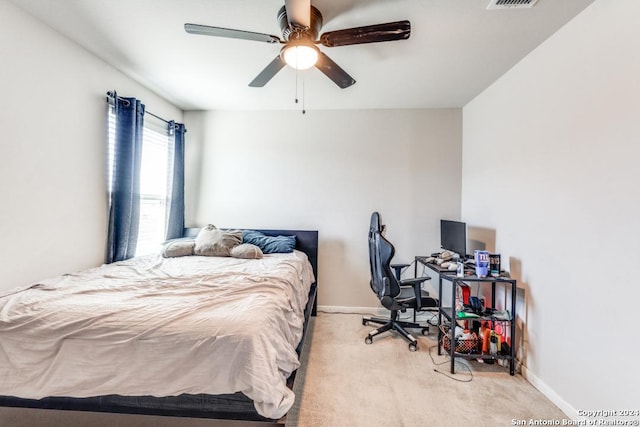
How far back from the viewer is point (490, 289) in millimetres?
2789

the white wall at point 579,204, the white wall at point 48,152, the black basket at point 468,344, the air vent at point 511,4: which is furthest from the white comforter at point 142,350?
the air vent at point 511,4

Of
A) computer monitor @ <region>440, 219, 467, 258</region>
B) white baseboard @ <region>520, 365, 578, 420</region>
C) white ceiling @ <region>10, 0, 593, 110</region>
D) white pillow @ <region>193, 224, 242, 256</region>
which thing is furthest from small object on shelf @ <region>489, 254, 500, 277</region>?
white pillow @ <region>193, 224, 242, 256</region>

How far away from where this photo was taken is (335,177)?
143 inches

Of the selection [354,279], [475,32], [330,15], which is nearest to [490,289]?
[354,279]

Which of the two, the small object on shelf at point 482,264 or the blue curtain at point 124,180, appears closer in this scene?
the small object on shelf at point 482,264

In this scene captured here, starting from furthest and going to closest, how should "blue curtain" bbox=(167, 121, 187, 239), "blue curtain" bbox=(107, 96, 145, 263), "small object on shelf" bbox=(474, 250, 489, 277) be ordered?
"blue curtain" bbox=(167, 121, 187, 239)
"blue curtain" bbox=(107, 96, 145, 263)
"small object on shelf" bbox=(474, 250, 489, 277)

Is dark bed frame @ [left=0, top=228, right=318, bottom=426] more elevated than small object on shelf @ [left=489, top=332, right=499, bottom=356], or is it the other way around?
dark bed frame @ [left=0, top=228, right=318, bottom=426]

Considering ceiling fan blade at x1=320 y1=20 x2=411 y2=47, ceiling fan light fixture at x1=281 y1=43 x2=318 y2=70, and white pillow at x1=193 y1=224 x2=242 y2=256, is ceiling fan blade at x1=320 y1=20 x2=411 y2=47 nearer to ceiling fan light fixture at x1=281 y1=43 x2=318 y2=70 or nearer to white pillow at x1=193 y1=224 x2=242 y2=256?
ceiling fan light fixture at x1=281 y1=43 x2=318 y2=70

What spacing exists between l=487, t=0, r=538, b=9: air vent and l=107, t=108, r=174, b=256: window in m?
3.09

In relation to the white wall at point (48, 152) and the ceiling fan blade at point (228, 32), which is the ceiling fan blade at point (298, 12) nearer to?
the ceiling fan blade at point (228, 32)

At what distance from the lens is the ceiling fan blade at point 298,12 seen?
4.69 feet

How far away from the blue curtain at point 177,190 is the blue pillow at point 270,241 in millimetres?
794

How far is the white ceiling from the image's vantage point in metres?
1.79

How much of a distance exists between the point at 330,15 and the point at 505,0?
40.1 inches
